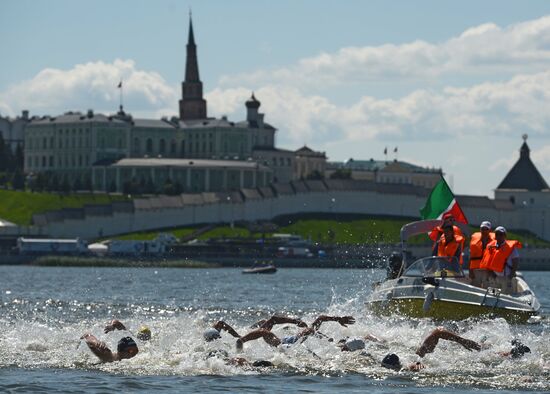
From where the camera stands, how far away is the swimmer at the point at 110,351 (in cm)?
3441

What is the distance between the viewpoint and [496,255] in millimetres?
42594

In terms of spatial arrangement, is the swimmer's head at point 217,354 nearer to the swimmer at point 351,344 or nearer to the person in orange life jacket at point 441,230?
the swimmer at point 351,344

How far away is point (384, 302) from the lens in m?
44.3

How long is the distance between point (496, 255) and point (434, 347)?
349 inches

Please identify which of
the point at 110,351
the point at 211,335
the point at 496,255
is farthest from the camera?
the point at 496,255

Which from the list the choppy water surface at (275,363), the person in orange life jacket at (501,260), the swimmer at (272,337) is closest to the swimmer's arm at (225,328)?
the choppy water surface at (275,363)

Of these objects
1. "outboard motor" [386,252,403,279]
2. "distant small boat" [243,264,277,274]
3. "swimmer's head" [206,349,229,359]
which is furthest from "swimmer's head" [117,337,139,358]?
"distant small boat" [243,264,277,274]

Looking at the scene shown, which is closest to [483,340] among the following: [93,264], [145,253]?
[93,264]

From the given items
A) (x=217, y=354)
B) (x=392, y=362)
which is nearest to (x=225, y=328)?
(x=217, y=354)

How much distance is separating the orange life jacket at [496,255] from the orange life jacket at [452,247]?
657 mm

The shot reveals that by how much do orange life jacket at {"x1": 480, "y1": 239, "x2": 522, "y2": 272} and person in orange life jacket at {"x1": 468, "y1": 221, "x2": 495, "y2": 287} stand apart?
0.64ft

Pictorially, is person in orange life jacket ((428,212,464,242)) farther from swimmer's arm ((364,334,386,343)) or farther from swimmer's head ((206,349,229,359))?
swimmer's head ((206,349,229,359))

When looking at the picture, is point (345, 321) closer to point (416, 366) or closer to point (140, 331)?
point (416, 366)

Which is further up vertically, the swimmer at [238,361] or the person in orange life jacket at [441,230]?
the person in orange life jacket at [441,230]
